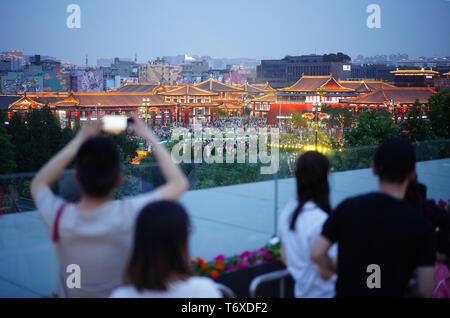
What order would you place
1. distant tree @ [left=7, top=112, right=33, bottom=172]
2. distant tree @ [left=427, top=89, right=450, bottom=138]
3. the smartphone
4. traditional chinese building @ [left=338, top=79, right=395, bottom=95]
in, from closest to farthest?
the smartphone, distant tree @ [left=427, top=89, right=450, bottom=138], distant tree @ [left=7, top=112, right=33, bottom=172], traditional chinese building @ [left=338, top=79, right=395, bottom=95]

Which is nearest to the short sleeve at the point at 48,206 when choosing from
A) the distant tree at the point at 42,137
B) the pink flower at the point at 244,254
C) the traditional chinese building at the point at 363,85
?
the pink flower at the point at 244,254

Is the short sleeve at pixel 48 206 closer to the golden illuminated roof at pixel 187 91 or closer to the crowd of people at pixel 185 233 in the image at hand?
the crowd of people at pixel 185 233

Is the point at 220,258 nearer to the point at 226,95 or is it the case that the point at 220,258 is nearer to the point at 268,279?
the point at 268,279

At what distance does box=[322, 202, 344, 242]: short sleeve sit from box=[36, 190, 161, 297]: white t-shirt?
0.67 meters

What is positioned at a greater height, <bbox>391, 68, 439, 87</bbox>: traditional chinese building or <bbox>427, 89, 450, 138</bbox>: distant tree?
<bbox>391, 68, 439, 87</bbox>: traditional chinese building

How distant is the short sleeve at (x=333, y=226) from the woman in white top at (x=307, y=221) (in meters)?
0.12

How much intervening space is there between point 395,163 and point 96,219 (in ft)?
3.73

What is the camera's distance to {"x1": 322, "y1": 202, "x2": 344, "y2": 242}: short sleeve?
203 centimetres

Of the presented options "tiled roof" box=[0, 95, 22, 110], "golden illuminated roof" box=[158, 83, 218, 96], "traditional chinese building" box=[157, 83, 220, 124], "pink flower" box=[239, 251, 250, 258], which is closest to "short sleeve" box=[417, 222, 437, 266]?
"pink flower" box=[239, 251, 250, 258]

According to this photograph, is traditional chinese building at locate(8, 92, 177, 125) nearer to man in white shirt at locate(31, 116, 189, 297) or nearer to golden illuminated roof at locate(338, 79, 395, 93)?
golden illuminated roof at locate(338, 79, 395, 93)

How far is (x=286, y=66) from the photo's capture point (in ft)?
306

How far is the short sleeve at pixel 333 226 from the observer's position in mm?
2033

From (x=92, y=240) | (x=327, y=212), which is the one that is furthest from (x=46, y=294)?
(x=327, y=212)

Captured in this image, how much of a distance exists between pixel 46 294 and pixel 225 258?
3.14 feet
